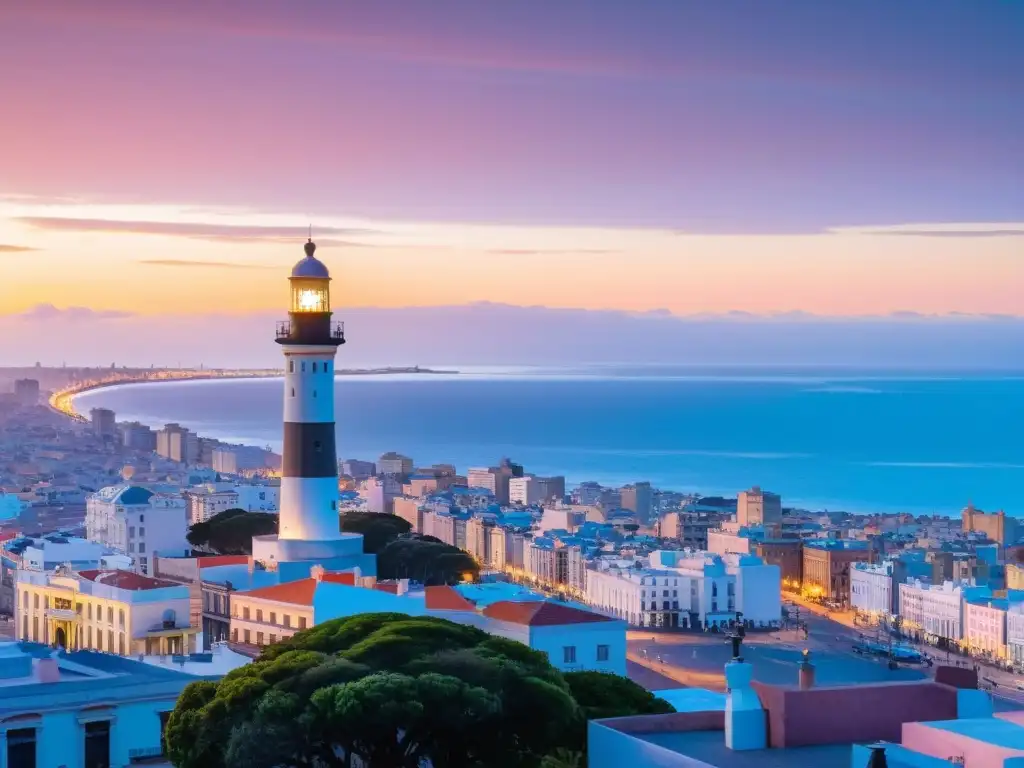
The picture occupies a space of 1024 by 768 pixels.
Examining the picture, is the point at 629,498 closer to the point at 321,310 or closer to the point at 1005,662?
the point at 1005,662

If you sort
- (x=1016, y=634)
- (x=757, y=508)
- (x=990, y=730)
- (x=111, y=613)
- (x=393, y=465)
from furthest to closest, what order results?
(x=393, y=465)
(x=757, y=508)
(x=1016, y=634)
(x=111, y=613)
(x=990, y=730)

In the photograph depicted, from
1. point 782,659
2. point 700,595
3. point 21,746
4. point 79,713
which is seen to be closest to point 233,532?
point 782,659

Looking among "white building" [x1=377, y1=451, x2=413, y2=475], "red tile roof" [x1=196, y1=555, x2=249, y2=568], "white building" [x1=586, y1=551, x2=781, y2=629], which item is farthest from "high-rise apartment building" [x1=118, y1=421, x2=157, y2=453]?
A: "red tile roof" [x1=196, y1=555, x2=249, y2=568]

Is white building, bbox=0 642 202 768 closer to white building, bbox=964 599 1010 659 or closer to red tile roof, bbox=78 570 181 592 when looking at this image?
red tile roof, bbox=78 570 181 592

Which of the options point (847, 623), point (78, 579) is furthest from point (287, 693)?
point (847, 623)

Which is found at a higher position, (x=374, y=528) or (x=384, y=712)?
(x=374, y=528)

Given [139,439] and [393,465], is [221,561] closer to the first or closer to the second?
[393,465]
